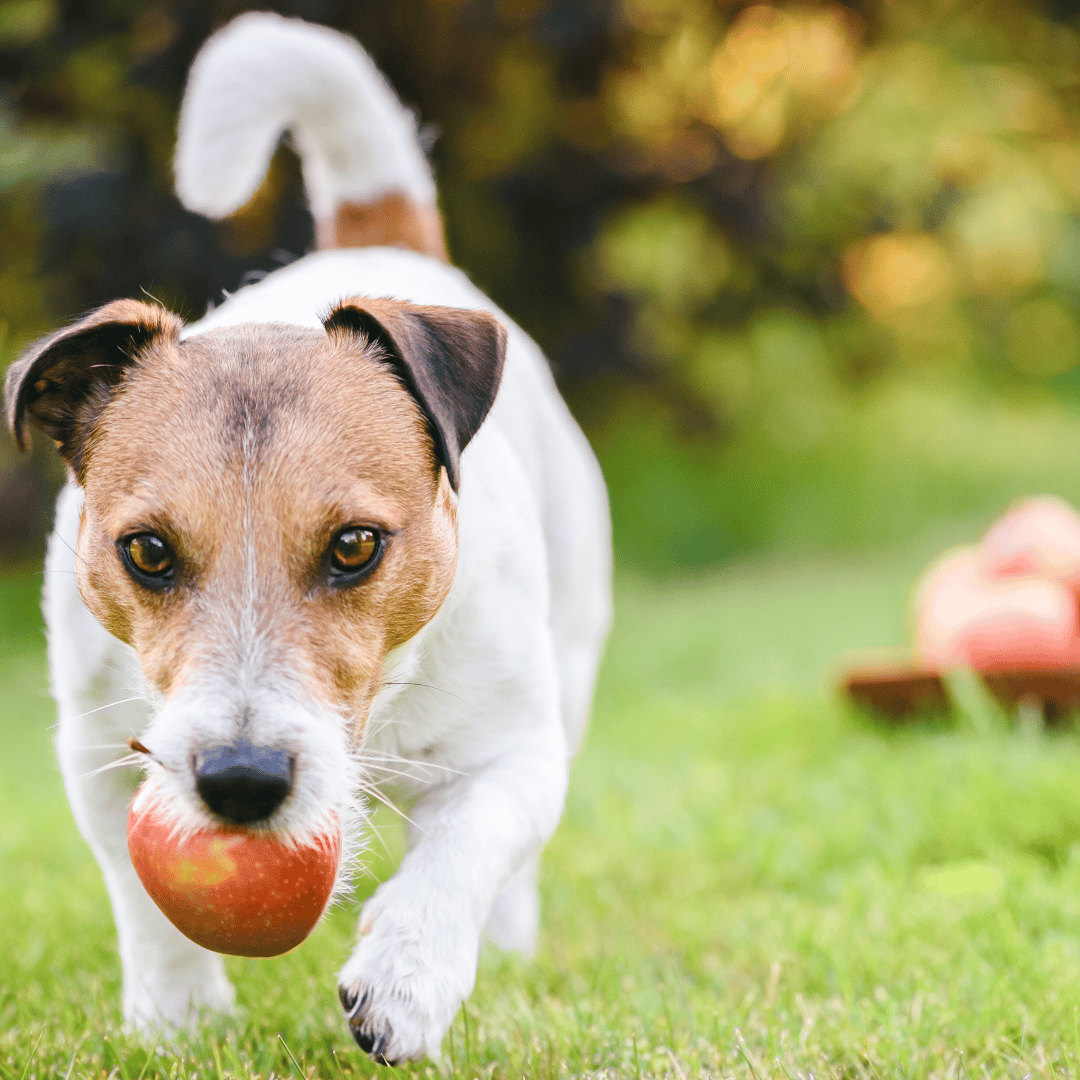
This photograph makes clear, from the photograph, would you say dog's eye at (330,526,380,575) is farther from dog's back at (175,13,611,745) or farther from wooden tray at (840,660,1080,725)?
wooden tray at (840,660,1080,725)

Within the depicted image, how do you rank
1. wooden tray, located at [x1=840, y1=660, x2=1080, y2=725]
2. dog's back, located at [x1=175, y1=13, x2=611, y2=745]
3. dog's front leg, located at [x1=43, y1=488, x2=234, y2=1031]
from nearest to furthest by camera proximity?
dog's front leg, located at [x1=43, y1=488, x2=234, y2=1031] → dog's back, located at [x1=175, y1=13, x2=611, y2=745] → wooden tray, located at [x1=840, y1=660, x2=1080, y2=725]

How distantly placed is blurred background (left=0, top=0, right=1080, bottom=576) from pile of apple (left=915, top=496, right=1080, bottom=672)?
4.96 meters

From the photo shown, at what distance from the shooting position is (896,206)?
10883 mm

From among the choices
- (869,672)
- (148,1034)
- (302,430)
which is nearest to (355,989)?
(148,1034)

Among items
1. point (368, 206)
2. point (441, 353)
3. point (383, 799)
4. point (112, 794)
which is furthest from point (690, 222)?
point (383, 799)

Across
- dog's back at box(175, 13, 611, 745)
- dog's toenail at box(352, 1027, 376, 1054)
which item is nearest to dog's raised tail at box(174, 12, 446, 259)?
dog's back at box(175, 13, 611, 745)

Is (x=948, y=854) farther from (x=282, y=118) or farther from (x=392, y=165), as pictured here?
(x=282, y=118)

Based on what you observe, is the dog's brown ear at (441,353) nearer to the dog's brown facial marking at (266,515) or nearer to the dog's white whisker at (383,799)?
the dog's brown facial marking at (266,515)

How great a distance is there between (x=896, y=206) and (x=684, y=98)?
215 centimetres

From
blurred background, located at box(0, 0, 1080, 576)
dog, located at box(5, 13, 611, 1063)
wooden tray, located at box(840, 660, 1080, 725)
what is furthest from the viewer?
blurred background, located at box(0, 0, 1080, 576)

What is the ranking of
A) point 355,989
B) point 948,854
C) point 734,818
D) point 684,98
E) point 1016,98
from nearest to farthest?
point 355,989
point 948,854
point 734,818
point 684,98
point 1016,98

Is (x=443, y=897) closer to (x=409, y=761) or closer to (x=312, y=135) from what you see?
(x=409, y=761)

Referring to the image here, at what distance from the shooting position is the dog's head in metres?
1.75

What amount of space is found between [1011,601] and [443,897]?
329cm
